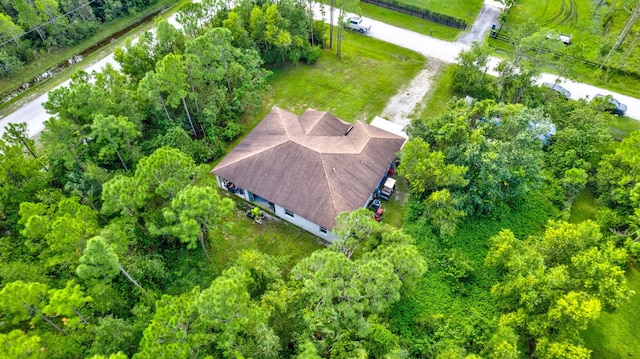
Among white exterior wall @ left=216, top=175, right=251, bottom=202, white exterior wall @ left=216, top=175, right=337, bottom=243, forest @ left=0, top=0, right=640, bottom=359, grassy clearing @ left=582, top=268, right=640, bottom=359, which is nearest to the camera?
forest @ left=0, top=0, right=640, bottom=359

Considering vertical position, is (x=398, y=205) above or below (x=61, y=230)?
below

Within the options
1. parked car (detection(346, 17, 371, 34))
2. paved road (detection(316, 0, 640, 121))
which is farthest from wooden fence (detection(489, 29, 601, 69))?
parked car (detection(346, 17, 371, 34))

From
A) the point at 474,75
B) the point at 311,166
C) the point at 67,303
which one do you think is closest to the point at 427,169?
the point at 311,166

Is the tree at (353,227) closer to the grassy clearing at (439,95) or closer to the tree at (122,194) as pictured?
the tree at (122,194)

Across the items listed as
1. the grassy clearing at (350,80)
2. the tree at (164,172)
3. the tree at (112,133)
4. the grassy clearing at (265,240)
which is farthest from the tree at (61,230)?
the grassy clearing at (350,80)

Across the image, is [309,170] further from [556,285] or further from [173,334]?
[556,285]

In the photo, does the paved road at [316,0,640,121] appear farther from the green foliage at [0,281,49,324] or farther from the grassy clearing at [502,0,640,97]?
the green foliage at [0,281,49,324]
